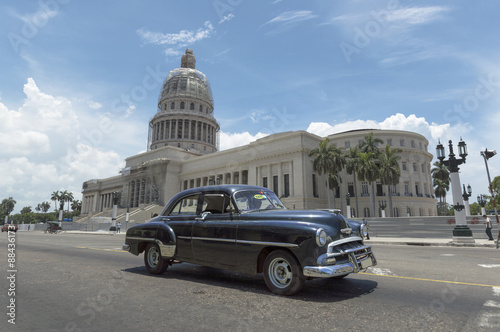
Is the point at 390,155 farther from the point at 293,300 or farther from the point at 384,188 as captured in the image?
the point at 293,300

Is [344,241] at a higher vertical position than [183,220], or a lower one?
lower

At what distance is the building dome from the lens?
82.3 meters

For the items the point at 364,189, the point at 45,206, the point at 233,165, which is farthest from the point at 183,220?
the point at 45,206

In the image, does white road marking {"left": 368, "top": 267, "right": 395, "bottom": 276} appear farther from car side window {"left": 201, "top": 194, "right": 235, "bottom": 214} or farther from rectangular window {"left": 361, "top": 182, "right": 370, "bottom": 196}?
rectangular window {"left": 361, "top": 182, "right": 370, "bottom": 196}

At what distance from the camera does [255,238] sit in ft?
15.8

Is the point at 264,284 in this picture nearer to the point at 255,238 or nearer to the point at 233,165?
the point at 255,238

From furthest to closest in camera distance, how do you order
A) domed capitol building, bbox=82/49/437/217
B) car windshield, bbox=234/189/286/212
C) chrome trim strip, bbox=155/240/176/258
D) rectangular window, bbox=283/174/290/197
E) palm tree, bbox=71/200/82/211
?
palm tree, bbox=71/200/82/211
rectangular window, bbox=283/174/290/197
domed capitol building, bbox=82/49/437/217
chrome trim strip, bbox=155/240/176/258
car windshield, bbox=234/189/286/212

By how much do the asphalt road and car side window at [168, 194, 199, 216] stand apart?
1.32 metres

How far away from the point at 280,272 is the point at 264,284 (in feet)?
2.48

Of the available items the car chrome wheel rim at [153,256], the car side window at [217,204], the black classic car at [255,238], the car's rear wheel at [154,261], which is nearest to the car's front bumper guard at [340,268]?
the black classic car at [255,238]

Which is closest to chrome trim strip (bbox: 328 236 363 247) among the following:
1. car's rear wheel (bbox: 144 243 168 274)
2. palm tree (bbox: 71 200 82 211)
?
car's rear wheel (bbox: 144 243 168 274)

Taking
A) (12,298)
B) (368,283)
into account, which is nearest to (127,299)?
(12,298)

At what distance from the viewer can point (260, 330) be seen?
10.4 feet

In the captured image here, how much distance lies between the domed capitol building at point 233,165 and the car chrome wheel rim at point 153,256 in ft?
115
